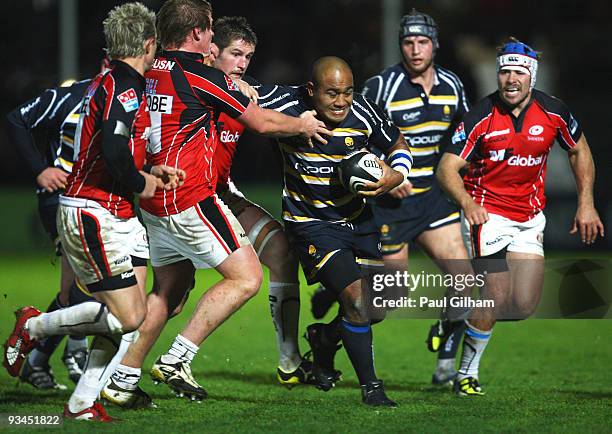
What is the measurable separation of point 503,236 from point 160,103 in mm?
2680

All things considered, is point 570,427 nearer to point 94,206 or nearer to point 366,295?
point 366,295

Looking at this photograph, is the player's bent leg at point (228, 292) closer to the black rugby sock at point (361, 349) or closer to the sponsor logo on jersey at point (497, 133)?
the black rugby sock at point (361, 349)

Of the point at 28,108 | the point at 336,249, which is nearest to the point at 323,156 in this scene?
the point at 336,249

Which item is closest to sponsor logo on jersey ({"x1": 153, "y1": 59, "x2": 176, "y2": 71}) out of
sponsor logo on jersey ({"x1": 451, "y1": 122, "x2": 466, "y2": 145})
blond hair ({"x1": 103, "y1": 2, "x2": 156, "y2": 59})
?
blond hair ({"x1": 103, "y1": 2, "x2": 156, "y2": 59})

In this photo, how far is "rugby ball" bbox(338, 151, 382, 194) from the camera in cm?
685

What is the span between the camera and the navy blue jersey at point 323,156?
7121 millimetres

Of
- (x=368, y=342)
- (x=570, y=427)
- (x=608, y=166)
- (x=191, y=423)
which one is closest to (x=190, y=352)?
(x=191, y=423)

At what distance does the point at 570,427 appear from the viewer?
6.21 meters

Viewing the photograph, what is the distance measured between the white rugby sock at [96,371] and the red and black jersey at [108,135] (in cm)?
74

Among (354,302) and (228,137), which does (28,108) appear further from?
(354,302)

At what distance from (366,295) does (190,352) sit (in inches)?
46.0

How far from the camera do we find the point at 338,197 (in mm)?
7188

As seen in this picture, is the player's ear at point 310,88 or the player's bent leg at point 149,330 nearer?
the player's bent leg at point 149,330

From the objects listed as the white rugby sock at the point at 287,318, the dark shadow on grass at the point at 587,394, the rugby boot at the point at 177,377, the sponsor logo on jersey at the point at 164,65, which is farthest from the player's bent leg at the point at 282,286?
the dark shadow on grass at the point at 587,394
